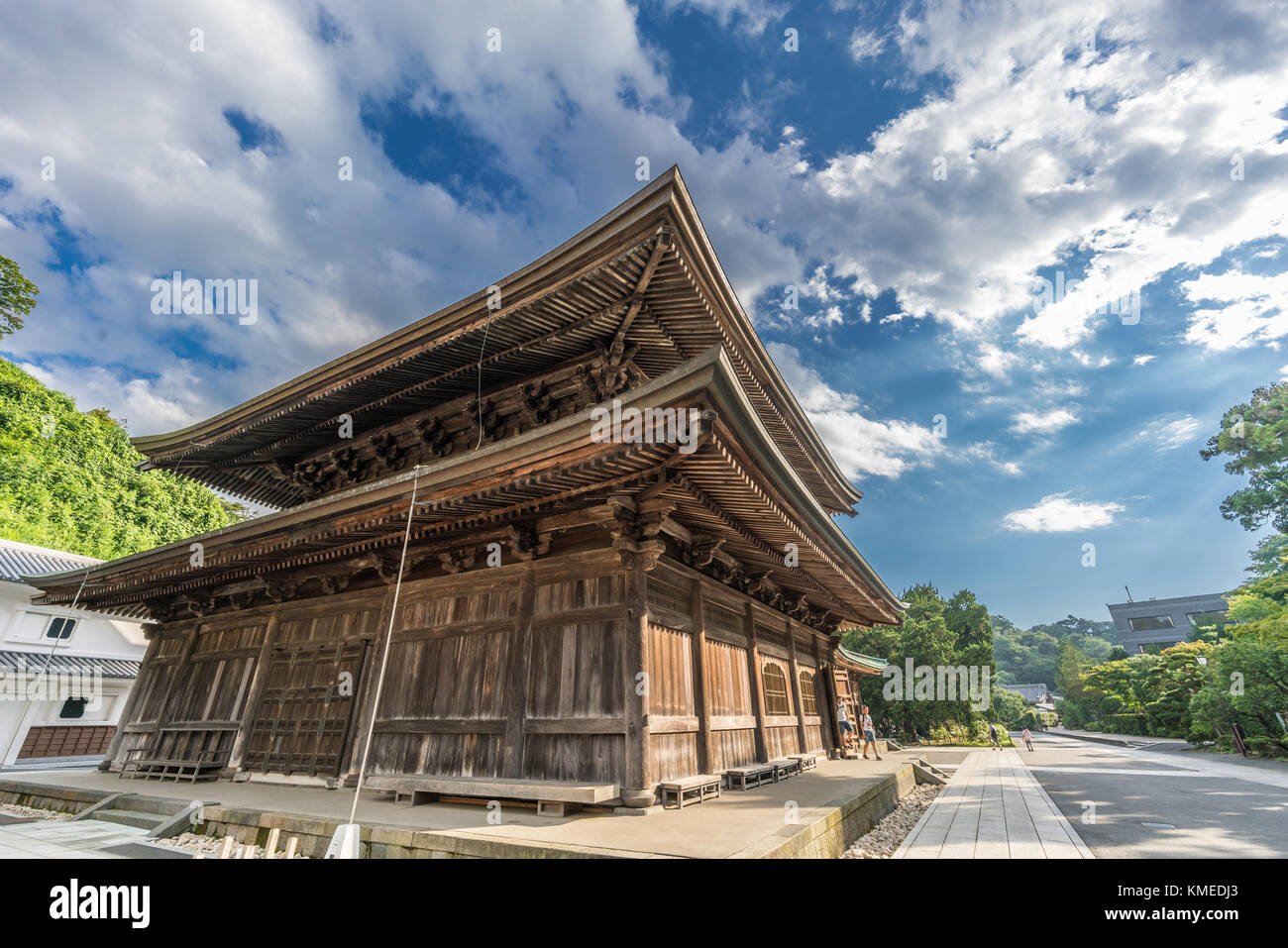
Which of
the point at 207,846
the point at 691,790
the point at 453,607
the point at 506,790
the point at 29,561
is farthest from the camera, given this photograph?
the point at 29,561

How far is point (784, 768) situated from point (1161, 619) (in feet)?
267

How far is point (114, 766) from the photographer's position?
12305 millimetres

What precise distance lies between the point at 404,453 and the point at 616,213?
7.16 metres

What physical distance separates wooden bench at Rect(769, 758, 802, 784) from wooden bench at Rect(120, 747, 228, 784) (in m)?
10.1

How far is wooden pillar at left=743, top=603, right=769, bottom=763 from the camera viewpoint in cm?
967

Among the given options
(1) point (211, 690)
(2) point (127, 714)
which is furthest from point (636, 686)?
(2) point (127, 714)

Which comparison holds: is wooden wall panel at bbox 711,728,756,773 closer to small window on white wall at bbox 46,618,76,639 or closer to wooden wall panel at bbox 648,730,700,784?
wooden wall panel at bbox 648,730,700,784

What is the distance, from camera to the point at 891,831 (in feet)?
27.3

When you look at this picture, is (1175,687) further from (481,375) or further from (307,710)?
(307,710)

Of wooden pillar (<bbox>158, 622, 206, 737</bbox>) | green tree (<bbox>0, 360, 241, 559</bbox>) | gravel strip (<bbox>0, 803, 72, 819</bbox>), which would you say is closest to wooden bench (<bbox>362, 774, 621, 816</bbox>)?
gravel strip (<bbox>0, 803, 72, 819</bbox>)

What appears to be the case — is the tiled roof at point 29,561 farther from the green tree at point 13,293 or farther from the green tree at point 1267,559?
the green tree at point 1267,559

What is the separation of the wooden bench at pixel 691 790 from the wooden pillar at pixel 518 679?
75.8 inches
